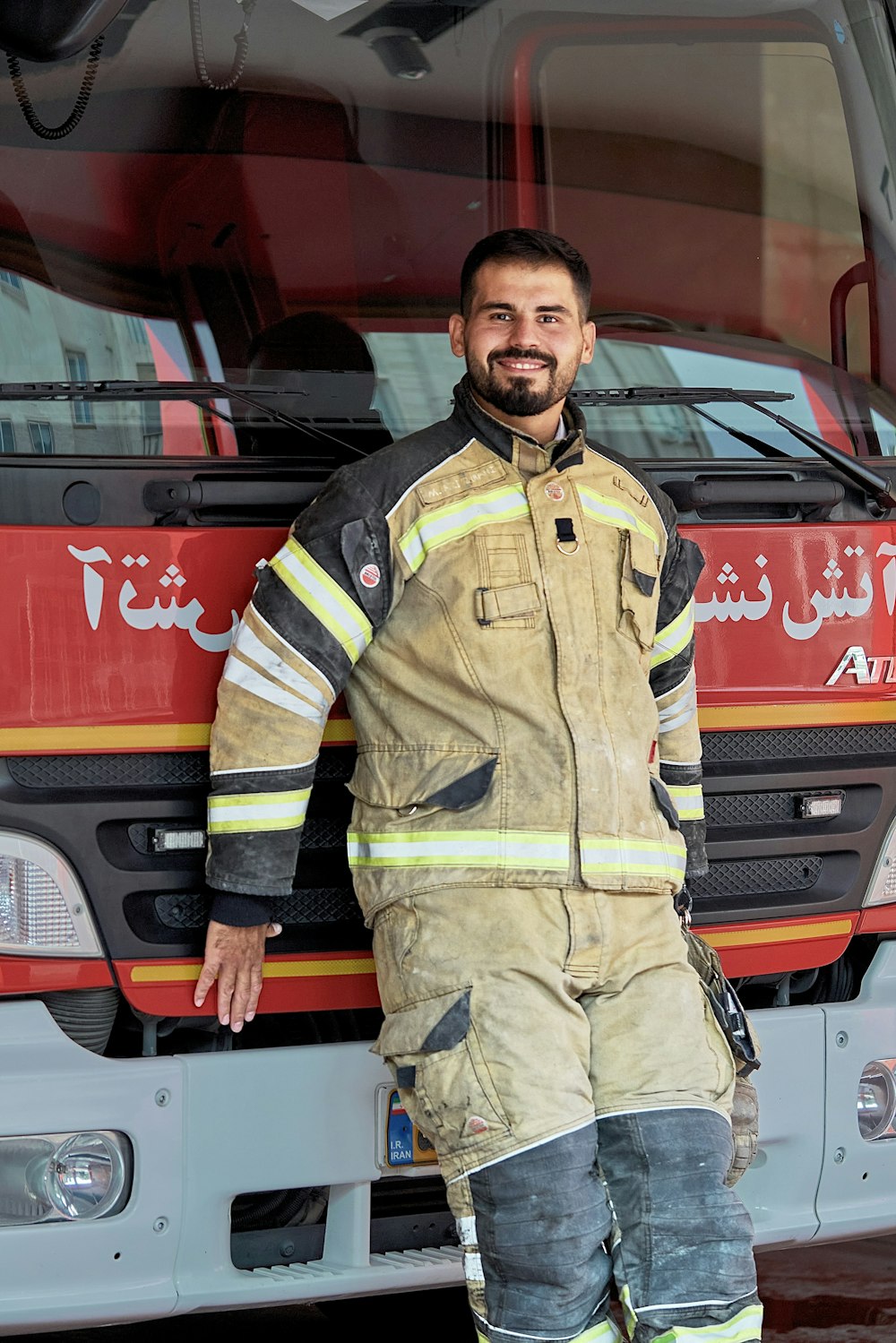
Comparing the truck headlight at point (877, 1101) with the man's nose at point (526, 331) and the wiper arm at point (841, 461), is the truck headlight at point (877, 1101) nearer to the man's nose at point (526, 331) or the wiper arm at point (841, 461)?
the wiper arm at point (841, 461)

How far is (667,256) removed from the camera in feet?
11.5

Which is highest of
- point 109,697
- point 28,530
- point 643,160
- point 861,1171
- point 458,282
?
point 643,160

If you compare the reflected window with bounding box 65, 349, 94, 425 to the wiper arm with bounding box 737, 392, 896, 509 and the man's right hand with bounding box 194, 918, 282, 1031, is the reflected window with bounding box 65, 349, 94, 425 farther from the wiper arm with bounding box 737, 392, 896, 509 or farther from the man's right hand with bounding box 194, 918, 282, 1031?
the wiper arm with bounding box 737, 392, 896, 509

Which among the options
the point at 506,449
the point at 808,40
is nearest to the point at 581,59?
the point at 808,40

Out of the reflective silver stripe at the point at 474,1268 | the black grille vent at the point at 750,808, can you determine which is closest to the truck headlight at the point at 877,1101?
the black grille vent at the point at 750,808

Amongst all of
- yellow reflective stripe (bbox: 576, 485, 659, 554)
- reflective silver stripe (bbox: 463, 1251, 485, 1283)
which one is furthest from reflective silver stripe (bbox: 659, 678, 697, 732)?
reflective silver stripe (bbox: 463, 1251, 485, 1283)

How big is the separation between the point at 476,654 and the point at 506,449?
1.21ft

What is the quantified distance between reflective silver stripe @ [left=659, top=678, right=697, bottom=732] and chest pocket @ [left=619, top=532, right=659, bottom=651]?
0.75ft

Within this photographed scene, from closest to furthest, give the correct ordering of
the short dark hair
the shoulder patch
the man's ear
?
the shoulder patch → the short dark hair → the man's ear

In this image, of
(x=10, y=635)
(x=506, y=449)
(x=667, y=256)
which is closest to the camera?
(x=10, y=635)

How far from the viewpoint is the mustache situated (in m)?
2.88

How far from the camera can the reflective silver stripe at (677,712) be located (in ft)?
10.3

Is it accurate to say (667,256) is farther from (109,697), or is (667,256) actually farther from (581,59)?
(109,697)

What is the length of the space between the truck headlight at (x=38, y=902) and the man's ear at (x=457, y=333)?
3.63ft
